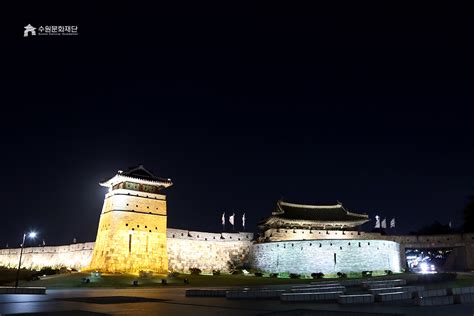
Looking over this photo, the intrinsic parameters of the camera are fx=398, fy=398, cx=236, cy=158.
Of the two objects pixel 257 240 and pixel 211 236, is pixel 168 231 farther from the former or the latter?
pixel 257 240

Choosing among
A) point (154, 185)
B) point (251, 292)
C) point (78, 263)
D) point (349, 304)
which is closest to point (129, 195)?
point (154, 185)

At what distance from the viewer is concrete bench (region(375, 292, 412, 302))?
12.3 meters

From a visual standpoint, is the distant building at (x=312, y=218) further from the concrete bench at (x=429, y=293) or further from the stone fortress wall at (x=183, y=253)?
the concrete bench at (x=429, y=293)

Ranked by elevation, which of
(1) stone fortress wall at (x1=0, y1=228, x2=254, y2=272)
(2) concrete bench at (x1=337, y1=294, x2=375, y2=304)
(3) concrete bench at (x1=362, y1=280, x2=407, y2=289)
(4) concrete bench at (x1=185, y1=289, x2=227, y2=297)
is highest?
(1) stone fortress wall at (x1=0, y1=228, x2=254, y2=272)

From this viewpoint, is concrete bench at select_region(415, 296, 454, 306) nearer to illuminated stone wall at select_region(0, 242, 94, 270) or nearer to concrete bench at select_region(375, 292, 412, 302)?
concrete bench at select_region(375, 292, 412, 302)

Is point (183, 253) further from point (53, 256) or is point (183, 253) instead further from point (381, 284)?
point (381, 284)

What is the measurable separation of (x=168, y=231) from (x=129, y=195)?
6.69 m

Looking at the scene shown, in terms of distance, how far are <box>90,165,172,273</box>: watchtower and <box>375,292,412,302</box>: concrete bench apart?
1011 inches

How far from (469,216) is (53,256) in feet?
165

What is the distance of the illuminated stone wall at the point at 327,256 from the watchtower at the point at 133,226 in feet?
40.5

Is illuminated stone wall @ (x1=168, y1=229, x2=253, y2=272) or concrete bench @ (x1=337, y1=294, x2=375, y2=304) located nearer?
concrete bench @ (x1=337, y1=294, x2=375, y2=304)

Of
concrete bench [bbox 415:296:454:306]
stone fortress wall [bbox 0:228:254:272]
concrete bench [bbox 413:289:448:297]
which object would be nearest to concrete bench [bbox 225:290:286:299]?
concrete bench [bbox 413:289:448:297]

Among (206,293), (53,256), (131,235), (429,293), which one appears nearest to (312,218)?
(131,235)

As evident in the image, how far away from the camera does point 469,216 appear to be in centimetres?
5025
